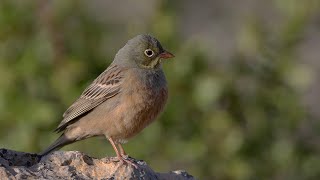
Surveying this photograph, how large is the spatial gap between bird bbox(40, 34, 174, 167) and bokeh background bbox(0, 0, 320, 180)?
1707 millimetres

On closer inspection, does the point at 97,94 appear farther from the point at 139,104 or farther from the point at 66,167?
the point at 66,167

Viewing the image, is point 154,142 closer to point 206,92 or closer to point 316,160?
point 206,92

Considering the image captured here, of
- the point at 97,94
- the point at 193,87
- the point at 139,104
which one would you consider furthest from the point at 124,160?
the point at 193,87

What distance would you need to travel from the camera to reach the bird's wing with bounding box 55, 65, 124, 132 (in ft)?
29.9

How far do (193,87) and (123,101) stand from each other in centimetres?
261

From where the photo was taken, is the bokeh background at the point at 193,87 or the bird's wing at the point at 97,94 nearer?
the bird's wing at the point at 97,94

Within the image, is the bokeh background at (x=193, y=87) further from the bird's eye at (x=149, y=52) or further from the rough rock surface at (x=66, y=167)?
the rough rock surface at (x=66, y=167)

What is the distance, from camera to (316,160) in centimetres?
1152

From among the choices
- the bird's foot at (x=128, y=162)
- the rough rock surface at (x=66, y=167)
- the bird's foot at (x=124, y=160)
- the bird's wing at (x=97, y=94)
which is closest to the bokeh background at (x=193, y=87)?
the bird's wing at (x=97, y=94)

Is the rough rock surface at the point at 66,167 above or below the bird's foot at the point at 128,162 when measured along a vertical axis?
below

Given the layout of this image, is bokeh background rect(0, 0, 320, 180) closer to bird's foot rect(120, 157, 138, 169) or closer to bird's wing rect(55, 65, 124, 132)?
bird's wing rect(55, 65, 124, 132)

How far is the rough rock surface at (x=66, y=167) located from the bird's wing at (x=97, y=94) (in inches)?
87.7

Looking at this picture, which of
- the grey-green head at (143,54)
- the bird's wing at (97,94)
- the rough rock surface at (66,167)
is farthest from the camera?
the grey-green head at (143,54)

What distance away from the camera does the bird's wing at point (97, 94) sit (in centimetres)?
910
